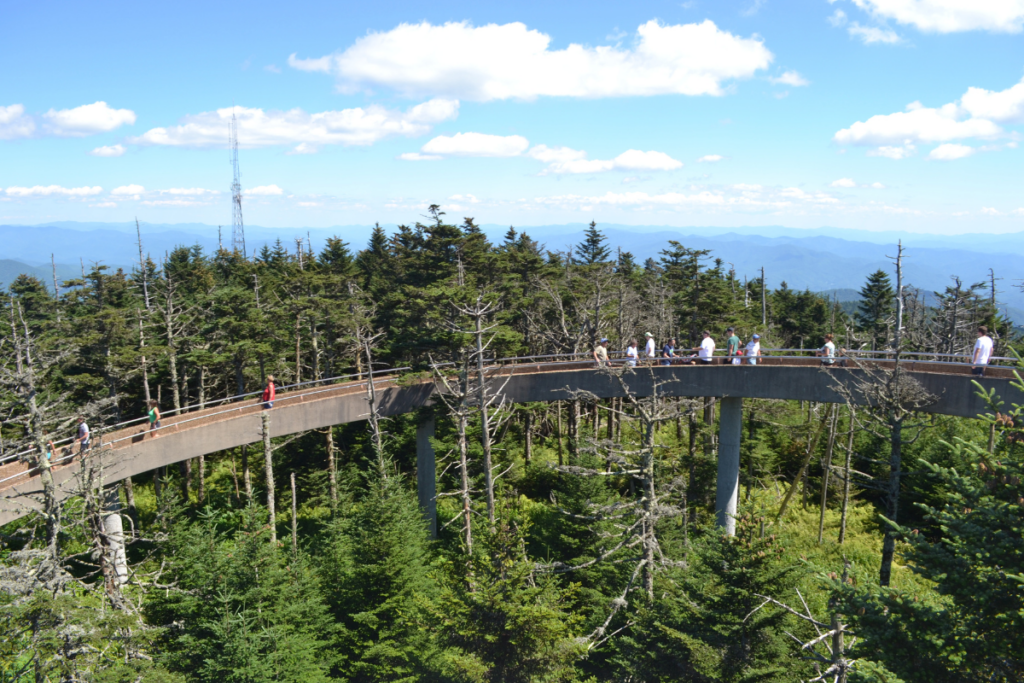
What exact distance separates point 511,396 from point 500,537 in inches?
474

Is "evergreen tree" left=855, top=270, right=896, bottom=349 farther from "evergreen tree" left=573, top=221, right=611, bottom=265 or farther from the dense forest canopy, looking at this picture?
"evergreen tree" left=573, top=221, right=611, bottom=265

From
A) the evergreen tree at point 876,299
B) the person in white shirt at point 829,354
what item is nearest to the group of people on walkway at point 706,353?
the person in white shirt at point 829,354

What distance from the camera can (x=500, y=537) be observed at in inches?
557

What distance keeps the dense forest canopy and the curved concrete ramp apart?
1262 mm

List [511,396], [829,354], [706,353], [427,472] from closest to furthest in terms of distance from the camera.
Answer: [829,354] → [706,353] → [511,396] → [427,472]

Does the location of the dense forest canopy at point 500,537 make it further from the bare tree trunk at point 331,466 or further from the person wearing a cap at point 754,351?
the person wearing a cap at point 754,351

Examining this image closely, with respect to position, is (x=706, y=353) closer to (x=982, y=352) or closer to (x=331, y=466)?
(x=982, y=352)

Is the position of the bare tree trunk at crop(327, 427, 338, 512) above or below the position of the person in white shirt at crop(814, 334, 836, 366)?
below

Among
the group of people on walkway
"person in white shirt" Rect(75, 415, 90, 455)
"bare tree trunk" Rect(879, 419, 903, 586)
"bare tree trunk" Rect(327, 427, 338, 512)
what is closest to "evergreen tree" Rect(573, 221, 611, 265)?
"bare tree trunk" Rect(327, 427, 338, 512)

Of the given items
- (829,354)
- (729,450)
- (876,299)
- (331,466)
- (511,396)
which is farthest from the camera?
(876,299)

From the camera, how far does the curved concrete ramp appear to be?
1923cm

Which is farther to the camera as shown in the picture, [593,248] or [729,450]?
[593,248]

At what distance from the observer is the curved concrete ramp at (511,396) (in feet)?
63.1

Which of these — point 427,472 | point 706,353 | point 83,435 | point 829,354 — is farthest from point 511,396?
point 83,435
